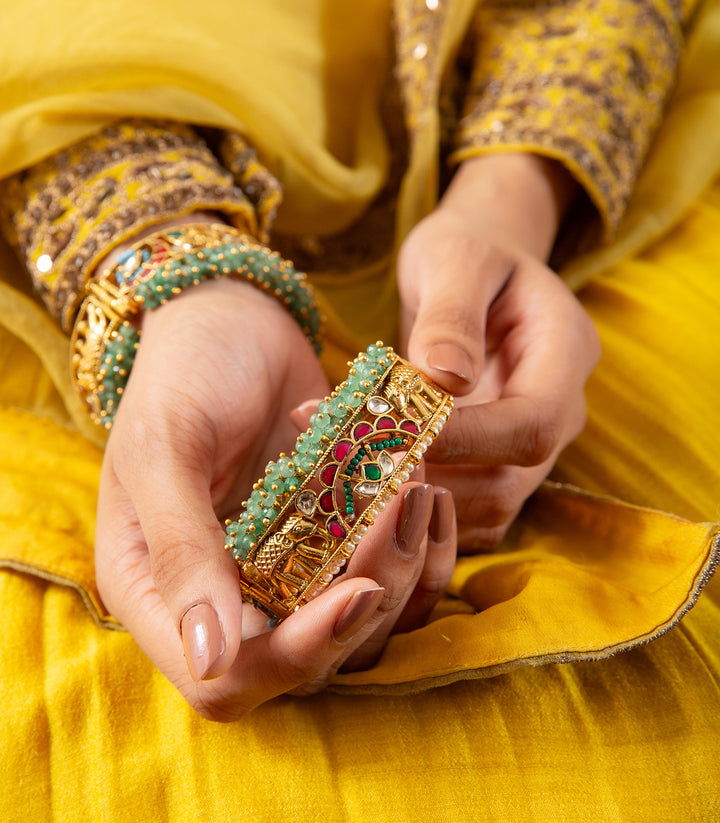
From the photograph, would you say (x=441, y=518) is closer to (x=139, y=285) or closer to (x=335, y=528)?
(x=335, y=528)

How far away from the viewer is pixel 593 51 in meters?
0.92

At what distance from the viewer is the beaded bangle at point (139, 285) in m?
0.66

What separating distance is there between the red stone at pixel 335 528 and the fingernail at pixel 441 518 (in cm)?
7

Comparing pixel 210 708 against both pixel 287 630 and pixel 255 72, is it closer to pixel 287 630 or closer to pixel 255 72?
pixel 287 630

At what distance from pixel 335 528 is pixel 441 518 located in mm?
84

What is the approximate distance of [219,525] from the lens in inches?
20.2

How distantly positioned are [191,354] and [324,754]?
1.06 ft

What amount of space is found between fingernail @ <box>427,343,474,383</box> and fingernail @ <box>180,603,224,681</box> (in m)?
0.23

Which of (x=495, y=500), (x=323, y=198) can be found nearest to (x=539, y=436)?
(x=495, y=500)

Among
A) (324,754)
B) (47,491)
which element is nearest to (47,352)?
(47,491)

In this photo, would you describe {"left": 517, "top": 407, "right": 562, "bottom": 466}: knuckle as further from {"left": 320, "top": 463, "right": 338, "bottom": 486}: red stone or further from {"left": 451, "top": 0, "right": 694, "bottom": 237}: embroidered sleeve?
{"left": 451, "top": 0, "right": 694, "bottom": 237}: embroidered sleeve

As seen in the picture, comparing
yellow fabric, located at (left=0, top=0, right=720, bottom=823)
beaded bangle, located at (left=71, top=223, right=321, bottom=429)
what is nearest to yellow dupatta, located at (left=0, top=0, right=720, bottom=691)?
yellow fabric, located at (left=0, top=0, right=720, bottom=823)

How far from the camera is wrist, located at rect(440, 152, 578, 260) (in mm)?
802

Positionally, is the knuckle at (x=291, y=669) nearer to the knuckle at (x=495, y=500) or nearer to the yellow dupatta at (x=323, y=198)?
the yellow dupatta at (x=323, y=198)
